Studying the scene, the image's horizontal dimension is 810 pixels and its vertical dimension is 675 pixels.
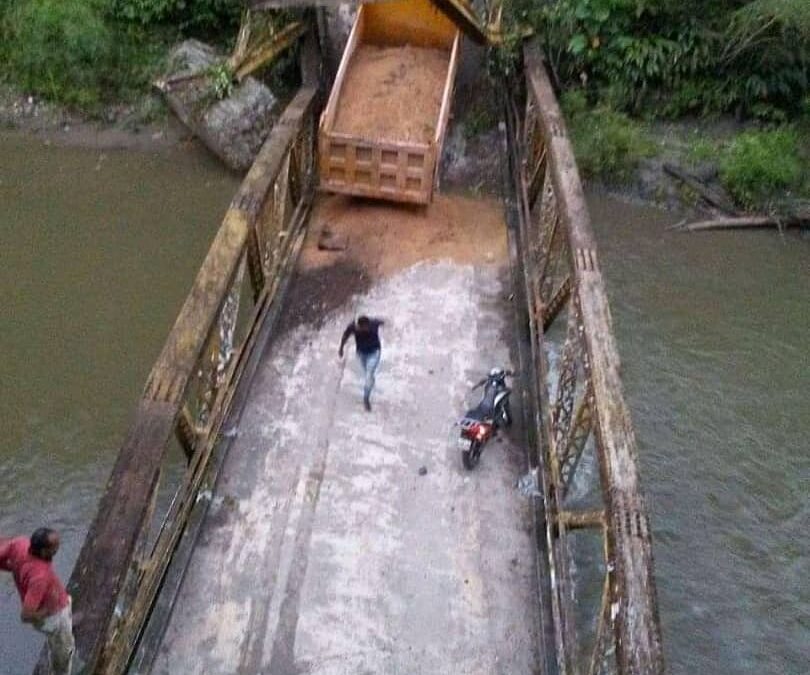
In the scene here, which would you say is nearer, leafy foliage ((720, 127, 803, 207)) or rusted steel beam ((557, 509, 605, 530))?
rusted steel beam ((557, 509, 605, 530))

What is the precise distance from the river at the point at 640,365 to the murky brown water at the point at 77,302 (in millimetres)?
21

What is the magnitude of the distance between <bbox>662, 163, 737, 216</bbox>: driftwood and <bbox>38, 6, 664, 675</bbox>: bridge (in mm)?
5227

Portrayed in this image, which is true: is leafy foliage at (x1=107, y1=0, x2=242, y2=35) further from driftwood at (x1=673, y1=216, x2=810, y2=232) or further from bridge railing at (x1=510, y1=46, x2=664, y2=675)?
driftwood at (x1=673, y1=216, x2=810, y2=232)

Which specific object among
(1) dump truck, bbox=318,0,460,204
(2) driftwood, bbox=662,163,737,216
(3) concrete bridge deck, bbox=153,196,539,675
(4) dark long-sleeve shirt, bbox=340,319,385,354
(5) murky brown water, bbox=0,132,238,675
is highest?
(1) dump truck, bbox=318,0,460,204

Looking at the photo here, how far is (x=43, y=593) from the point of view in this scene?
4.43m

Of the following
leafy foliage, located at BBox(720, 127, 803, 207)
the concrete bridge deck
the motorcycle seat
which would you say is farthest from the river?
the motorcycle seat

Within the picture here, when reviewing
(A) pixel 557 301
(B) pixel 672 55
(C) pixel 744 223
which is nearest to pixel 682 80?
(B) pixel 672 55

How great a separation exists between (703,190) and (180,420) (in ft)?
33.7

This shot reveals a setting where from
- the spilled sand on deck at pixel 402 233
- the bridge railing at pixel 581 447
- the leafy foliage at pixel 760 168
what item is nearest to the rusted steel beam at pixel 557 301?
the bridge railing at pixel 581 447

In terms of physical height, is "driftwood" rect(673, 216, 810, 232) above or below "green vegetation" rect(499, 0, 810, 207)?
below

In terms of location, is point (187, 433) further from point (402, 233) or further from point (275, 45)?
point (275, 45)

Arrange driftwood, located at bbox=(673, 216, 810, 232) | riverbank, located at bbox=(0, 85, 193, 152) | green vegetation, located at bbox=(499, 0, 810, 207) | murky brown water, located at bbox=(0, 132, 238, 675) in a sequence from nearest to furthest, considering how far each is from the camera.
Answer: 1. murky brown water, located at bbox=(0, 132, 238, 675)
2. driftwood, located at bbox=(673, 216, 810, 232)
3. green vegetation, located at bbox=(499, 0, 810, 207)
4. riverbank, located at bbox=(0, 85, 193, 152)

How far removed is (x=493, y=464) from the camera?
23.0ft

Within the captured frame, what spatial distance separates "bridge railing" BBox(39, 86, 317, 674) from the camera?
4.87 meters
